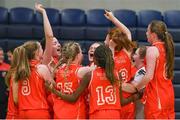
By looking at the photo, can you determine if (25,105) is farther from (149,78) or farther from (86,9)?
(86,9)

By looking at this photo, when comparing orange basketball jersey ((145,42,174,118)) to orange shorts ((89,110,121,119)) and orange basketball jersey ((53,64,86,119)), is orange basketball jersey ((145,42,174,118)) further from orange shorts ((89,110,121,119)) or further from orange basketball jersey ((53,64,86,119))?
orange basketball jersey ((53,64,86,119))

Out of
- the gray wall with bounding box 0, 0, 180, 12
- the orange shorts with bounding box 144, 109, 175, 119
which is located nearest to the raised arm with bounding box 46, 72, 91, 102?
the orange shorts with bounding box 144, 109, 175, 119

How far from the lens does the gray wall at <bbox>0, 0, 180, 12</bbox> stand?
984cm

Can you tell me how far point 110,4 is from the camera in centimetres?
987

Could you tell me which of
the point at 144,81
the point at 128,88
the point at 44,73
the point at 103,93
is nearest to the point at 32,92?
the point at 44,73

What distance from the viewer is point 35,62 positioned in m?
4.61

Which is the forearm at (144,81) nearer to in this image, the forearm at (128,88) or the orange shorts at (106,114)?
the forearm at (128,88)

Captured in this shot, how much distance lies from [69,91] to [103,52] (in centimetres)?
52

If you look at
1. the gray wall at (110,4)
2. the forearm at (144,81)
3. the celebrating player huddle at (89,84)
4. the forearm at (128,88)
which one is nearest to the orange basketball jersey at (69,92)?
the celebrating player huddle at (89,84)

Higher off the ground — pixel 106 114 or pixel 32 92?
pixel 32 92

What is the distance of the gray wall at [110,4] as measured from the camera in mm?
9844

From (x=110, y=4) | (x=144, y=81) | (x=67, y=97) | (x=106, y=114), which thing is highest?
(x=110, y=4)

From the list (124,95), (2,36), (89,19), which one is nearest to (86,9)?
(89,19)

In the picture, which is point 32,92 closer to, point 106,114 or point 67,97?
point 67,97
